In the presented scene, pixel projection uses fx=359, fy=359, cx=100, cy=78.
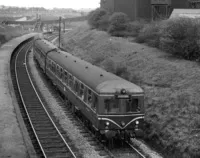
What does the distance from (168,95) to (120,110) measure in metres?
4.45

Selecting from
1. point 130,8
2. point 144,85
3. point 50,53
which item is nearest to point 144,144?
point 144,85

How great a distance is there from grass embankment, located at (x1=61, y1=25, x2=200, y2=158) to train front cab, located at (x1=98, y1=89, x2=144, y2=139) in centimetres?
168

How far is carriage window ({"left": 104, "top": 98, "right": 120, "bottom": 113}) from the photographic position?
46.7 feet

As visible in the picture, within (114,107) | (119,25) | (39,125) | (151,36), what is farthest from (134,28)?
(114,107)

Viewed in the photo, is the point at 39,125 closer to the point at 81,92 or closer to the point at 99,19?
the point at 81,92

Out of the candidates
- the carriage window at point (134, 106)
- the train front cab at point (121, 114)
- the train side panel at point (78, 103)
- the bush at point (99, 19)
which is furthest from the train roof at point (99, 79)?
the bush at point (99, 19)

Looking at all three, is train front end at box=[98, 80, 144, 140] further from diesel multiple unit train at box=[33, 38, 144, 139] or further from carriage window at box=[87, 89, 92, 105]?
carriage window at box=[87, 89, 92, 105]

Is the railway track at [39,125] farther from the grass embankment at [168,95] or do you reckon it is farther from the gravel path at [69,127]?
the grass embankment at [168,95]

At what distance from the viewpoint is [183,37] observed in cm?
2267

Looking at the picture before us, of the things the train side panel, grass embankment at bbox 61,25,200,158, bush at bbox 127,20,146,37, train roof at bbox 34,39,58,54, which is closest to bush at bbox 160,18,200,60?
grass embankment at bbox 61,25,200,158

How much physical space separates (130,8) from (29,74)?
16.0 metres

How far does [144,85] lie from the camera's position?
20.6 meters

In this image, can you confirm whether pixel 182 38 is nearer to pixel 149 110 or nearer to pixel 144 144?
pixel 149 110

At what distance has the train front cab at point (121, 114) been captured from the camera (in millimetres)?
14203
